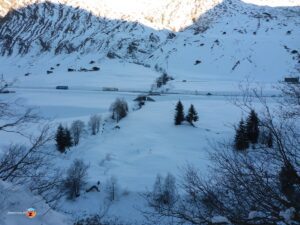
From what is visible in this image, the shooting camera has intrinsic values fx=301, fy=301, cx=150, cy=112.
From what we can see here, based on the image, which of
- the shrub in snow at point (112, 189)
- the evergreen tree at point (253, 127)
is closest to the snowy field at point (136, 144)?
the shrub in snow at point (112, 189)

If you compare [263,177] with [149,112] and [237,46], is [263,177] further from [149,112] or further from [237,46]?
[237,46]

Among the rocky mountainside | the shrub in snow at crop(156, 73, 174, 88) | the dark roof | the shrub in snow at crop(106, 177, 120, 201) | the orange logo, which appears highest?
the rocky mountainside

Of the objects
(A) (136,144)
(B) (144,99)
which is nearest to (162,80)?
(B) (144,99)

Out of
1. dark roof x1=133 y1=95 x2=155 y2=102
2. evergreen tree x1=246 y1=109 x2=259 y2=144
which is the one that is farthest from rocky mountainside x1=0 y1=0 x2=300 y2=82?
evergreen tree x1=246 y1=109 x2=259 y2=144

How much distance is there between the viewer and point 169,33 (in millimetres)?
145875

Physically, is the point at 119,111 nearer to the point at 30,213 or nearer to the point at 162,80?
the point at 162,80

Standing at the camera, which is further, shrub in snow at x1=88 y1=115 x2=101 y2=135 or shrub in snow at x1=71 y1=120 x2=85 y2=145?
shrub in snow at x1=88 y1=115 x2=101 y2=135

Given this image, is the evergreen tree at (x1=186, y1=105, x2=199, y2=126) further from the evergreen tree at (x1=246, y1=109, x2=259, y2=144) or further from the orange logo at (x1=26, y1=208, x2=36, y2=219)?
the orange logo at (x1=26, y1=208, x2=36, y2=219)

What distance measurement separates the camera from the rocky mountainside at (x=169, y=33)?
106000mm

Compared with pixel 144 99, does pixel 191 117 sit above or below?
below

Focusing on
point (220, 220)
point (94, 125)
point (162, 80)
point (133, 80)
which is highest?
point (220, 220)

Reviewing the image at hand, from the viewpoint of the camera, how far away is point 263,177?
485 centimetres

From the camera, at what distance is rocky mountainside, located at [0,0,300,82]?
348ft

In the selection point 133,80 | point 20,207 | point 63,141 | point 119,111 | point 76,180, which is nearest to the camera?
point 20,207
